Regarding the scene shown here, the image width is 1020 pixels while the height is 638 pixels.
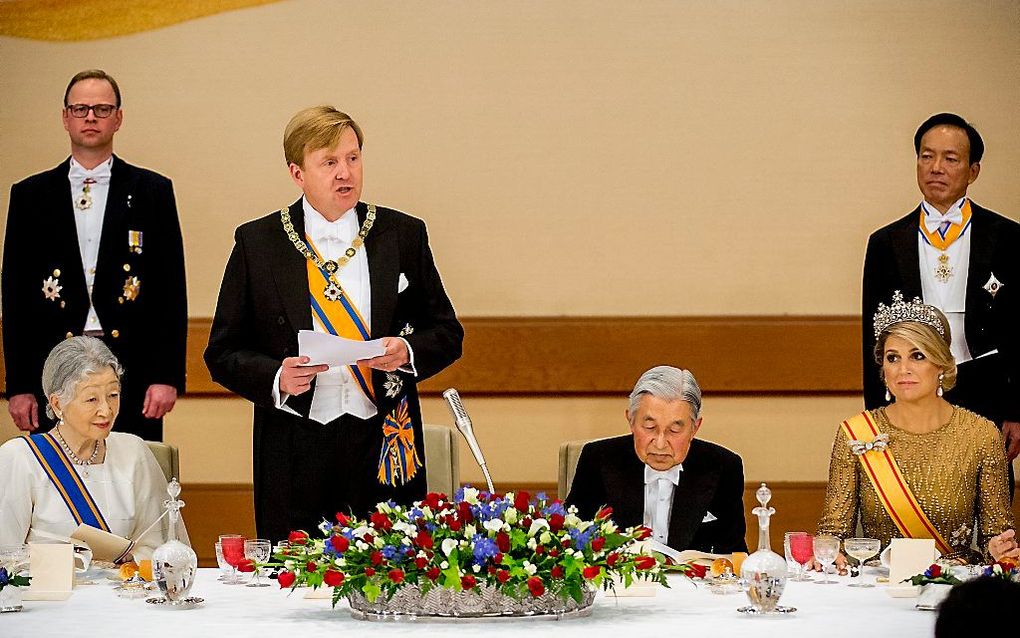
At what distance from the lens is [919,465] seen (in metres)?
3.83

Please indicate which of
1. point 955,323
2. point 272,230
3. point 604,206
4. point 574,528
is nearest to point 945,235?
point 955,323

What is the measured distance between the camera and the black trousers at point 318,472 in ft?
12.3

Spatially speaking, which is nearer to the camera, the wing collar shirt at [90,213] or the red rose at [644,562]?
the red rose at [644,562]

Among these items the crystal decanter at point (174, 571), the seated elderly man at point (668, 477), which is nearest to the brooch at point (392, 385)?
the seated elderly man at point (668, 477)

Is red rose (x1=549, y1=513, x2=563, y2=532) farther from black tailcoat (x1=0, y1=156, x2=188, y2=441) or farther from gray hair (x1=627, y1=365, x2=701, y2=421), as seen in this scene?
black tailcoat (x1=0, y1=156, x2=188, y2=441)

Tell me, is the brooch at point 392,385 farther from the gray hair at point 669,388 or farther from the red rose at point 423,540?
the red rose at point 423,540

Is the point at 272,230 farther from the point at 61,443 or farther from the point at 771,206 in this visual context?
the point at 771,206

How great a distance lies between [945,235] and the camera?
486 cm

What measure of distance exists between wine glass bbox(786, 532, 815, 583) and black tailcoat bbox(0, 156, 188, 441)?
2.12m

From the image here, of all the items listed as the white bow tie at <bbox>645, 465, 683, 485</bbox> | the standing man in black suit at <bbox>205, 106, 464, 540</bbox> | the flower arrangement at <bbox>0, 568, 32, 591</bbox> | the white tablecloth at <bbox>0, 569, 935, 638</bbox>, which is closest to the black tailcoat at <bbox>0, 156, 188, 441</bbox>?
the standing man in black suit at <bbox>205, 106, 464, 540</bbox>

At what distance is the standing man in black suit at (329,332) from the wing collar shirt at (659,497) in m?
0.54

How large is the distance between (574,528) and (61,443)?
147 centimetres

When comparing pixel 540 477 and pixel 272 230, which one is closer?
pixel 272 230

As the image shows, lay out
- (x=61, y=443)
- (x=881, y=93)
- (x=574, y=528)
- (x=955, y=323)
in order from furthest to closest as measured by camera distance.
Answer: (x=881, y=93) < (x=955, y=323) < (x=61, y=443) < (x=574, y=528)
